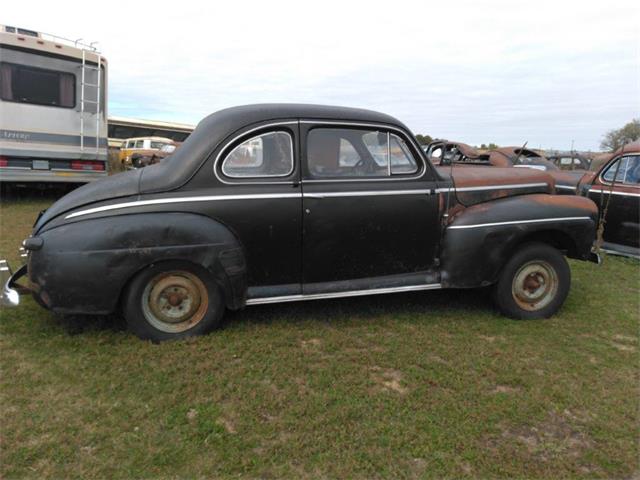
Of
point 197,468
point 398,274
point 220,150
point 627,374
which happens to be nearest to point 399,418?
point 197,468

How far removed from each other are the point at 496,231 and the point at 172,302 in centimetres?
276

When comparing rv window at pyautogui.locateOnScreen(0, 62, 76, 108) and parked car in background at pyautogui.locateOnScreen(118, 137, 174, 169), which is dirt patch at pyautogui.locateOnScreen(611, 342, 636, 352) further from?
parked car in background at pyautogui.locateOnScreen(118, 137, 174, 169)

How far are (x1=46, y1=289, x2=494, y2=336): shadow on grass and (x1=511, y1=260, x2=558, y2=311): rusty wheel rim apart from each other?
1.05 feet

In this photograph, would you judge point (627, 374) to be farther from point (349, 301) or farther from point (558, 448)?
point (349, 301)

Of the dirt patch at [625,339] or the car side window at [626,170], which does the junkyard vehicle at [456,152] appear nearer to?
the car side window at [626,170]

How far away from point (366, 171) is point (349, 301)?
4.29 feet

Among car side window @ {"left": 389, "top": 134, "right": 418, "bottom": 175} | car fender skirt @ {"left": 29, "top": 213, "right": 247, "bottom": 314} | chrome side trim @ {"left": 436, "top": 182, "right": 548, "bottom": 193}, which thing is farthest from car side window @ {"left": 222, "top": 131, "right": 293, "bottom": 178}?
chrome side trim @ {"left": 436, "top": 182, "right": 548, "bottom": 193}

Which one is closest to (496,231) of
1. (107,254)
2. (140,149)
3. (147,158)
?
(107,254)

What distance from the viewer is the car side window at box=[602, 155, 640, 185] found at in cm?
649

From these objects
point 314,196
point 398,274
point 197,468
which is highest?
point 314,196

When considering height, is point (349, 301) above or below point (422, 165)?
below

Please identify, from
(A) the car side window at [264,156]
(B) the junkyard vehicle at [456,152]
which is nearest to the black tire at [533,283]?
(A) the car side window at [264,156]

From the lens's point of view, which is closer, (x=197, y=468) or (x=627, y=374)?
(x=197, y=468)

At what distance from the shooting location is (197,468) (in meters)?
2.35
